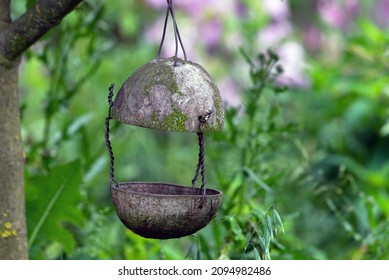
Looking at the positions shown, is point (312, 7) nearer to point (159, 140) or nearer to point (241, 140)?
point (159, 140)

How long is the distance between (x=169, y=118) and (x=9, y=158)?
1.80 feet

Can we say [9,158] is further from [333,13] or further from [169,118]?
[333,13]

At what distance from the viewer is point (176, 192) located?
6.37 ft

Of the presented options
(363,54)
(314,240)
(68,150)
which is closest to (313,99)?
(363,54)

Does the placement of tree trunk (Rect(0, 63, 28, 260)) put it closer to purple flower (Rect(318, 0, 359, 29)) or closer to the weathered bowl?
the weathered bowl

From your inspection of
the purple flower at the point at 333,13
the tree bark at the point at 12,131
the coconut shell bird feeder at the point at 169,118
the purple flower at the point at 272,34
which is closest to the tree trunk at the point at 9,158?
the tree bark at the point at 12,131

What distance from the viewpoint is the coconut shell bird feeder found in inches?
63.9

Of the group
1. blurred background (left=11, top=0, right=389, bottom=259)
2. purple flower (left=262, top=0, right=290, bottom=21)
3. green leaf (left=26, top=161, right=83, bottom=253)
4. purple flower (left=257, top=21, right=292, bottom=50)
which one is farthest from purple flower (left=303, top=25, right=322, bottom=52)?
green leaf (left=26, top=161, right=83, bottom=253)

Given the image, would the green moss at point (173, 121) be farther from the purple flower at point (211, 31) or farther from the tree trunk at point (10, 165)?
the purple flower at point (211, 31)

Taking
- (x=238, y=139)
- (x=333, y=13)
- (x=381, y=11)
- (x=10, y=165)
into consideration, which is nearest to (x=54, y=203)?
(x=10, y=165)

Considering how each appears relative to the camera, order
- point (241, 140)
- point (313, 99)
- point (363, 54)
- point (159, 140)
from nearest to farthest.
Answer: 1. point (241, 140)
2. point (363, 54)
3. point (313, 99)
4. point (159, 140)
